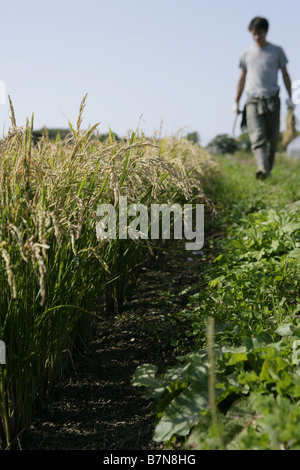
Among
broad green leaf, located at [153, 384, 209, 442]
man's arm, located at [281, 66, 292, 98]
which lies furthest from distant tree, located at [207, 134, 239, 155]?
broad green leaf, located at [153, 384, 209, 442]

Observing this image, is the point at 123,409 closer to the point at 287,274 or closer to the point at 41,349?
the point at 41,349

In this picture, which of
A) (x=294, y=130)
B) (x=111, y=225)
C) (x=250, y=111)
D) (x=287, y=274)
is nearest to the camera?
(x=111, y=225)

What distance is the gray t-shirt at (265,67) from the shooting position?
6840 millimetres

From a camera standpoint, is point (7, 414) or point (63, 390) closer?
point (7, 414)

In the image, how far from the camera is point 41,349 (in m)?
1.81

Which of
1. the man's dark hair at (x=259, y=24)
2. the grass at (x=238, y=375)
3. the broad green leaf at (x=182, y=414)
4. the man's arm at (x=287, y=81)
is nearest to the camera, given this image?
the grass at (x=238, y=375)

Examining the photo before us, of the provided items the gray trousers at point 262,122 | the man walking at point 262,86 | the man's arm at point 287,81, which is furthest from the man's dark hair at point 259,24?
the gray trousers at point 262,122

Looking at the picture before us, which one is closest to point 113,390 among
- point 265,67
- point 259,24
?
point 265,67

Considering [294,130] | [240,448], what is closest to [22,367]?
[240,448]

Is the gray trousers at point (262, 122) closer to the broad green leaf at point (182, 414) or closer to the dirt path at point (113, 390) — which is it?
the dirt path at point (113, 390)

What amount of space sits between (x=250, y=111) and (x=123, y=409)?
6005mm

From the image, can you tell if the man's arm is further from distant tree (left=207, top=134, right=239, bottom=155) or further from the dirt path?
distant tree (left=207, top=134, right=239, bottom=155)

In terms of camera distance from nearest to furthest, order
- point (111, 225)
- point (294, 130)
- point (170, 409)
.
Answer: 1. point (170, 409)
2. point (111, 225)
3. point (294, 130)

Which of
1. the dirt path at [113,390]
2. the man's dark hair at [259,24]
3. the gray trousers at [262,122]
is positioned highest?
the man's dark hair at [259,24]
